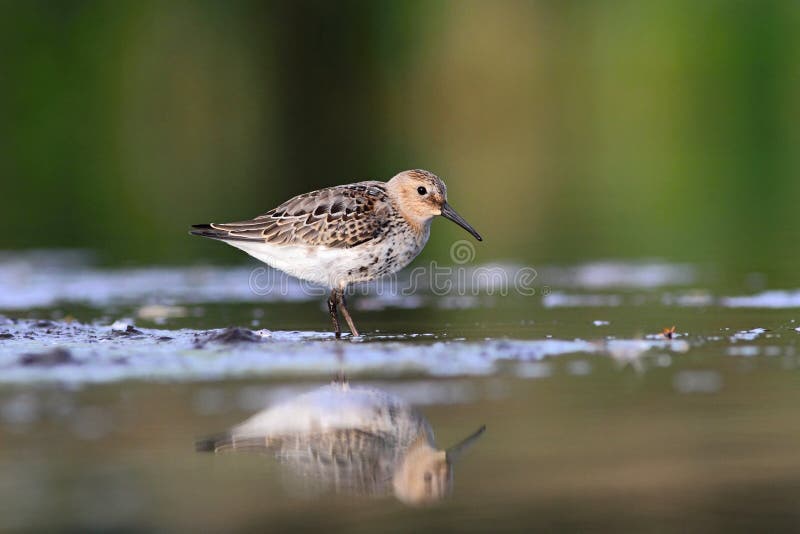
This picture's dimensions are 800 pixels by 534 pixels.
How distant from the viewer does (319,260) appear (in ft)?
33.7

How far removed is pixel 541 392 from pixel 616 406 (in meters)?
0.52

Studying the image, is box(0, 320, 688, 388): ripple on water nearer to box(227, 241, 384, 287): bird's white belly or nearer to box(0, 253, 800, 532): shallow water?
box(0, 253, 800, 532): shallow water

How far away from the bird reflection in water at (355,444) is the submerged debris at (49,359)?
1.97 metres

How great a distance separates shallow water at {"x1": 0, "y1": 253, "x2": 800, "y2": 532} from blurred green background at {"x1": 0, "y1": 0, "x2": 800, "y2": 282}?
33.0 feet

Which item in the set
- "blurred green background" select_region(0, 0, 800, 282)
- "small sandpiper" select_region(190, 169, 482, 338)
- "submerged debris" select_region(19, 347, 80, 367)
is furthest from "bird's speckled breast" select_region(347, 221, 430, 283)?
"blurred green background" select_region(0, 0, 800, 282)

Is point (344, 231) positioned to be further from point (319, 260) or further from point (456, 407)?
point (456, 407)

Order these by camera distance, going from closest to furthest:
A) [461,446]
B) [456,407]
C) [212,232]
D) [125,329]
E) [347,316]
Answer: [461,446] < [456,407] < [125,329] < [347,316] < [212,232]

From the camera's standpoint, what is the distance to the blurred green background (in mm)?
24016

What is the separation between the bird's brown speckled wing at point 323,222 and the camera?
1020 cm

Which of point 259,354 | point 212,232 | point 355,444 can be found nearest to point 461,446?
point 355,444

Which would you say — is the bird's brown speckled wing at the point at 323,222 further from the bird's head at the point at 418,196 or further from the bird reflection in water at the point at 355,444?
the bird reflection in water at the point at 355,444

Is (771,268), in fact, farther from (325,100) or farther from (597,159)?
(325,100)

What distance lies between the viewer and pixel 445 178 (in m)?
26.1

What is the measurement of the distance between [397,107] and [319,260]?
3283cm
